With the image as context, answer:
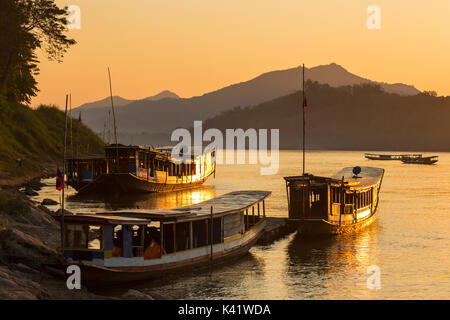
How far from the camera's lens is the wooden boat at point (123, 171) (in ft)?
220

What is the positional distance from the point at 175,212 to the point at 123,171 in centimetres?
4002

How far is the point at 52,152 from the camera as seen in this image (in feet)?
335

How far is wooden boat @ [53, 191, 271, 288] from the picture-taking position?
25.0m

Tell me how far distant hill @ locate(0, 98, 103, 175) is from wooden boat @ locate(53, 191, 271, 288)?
143 feet

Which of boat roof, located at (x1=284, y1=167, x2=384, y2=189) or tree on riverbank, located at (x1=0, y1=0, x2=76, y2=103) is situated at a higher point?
tree on riverbank, located at (x1=0, y1=0, x2=76, y2=103)

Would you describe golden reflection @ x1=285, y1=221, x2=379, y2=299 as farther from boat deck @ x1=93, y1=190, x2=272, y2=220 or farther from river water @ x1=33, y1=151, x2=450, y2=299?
boat deck @ x1=93, y1=190, x2=272, y2=220

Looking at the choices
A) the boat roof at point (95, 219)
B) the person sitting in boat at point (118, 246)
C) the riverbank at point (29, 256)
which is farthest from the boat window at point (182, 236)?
the riverbank at point (29, 256)

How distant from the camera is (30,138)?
9788 cm

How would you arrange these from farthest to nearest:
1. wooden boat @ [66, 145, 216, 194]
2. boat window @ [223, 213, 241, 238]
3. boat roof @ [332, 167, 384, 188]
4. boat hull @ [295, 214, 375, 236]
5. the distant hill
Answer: the distant hill → wooden boat @ [66, 145, 216, 194] → boat roof @ [332, 167, 384, 188] → boat hull @ [295, 214, 375, 236] → boat window @ [223, 213, 241, 238]

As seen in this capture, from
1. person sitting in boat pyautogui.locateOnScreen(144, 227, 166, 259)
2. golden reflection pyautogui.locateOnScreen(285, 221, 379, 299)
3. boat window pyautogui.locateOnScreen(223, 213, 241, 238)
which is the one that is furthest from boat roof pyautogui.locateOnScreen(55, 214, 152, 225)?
golden reflection pyautogui.locateOnScreen(285, 221, 379, 299)

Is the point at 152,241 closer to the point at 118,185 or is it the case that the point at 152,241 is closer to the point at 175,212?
the point at 175,212

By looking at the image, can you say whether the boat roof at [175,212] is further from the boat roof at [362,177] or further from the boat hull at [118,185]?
the boat hull at [118,185]

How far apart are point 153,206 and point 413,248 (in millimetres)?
29540
